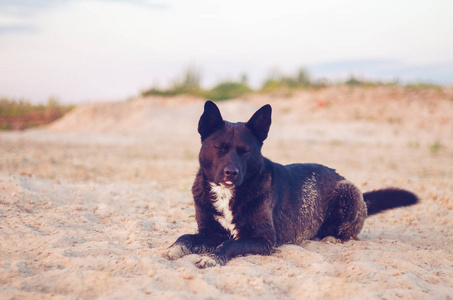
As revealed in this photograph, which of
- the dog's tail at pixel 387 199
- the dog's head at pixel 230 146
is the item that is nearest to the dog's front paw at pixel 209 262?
the dog's head at pixel 230 146

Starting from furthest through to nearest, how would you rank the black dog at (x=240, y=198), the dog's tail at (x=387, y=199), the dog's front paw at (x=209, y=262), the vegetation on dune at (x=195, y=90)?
the vegetation on dune at (x=195, y=90) → the dog's tail at (x=387, y=199) → the black dog at (x=240, y=198) → the dog's front paw at (x=209, y=262)

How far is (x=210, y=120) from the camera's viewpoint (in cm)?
422

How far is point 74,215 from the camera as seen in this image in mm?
5195

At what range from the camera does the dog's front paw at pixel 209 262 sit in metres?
3.58

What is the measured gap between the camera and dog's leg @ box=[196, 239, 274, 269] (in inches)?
143

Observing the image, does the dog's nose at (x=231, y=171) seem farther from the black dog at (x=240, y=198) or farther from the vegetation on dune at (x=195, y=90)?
the vegetation on dune at (x=195, y=90)

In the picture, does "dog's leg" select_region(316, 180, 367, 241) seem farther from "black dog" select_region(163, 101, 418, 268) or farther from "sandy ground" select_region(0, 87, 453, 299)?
"black dog" select_region(163, 101, 418, 268)

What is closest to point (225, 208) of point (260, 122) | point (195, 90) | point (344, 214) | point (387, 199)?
point (260, 122)

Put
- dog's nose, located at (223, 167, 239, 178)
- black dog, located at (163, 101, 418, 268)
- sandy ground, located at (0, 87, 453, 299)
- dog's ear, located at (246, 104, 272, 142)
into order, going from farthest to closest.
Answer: dog's ear, located at (246, 104, 272, 142)
black dog, located at (163, 101, 418, 268)
dog's nose, located at (223, 167, 239, 178)
sandy ground, located at (0, 87, 453, 299)

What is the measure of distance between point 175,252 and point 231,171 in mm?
856

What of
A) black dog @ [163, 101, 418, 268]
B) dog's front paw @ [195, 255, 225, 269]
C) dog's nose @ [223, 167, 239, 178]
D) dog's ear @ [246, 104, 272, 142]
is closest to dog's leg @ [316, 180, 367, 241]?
black dog @ [163, 101, 418, 268]

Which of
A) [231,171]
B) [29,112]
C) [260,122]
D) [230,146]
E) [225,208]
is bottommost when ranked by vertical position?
[29,112]

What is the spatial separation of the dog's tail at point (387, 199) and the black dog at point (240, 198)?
47.9 inches

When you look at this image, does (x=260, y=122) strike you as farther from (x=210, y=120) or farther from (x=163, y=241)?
(x=163, y=241)
